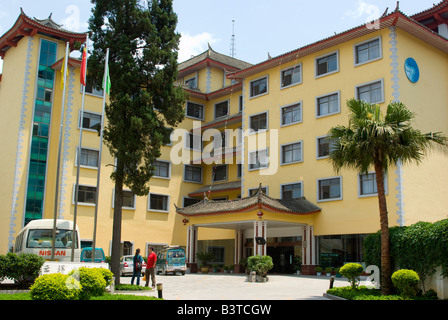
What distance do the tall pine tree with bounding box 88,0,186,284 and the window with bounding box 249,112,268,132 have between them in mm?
14192

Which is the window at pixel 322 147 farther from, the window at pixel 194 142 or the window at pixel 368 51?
the window at pixel 194 142

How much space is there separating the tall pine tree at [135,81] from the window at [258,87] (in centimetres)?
1474

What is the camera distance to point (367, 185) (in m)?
28.2

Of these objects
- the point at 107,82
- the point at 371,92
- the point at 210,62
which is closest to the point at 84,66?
the point at 107,82

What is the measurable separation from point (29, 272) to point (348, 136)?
469 inches

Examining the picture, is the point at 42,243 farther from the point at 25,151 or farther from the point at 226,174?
the point at 226,174

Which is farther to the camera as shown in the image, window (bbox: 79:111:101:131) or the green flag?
window (bbox: 79:111:101:131)

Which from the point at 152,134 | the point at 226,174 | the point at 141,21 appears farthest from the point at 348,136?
the point at 226,174

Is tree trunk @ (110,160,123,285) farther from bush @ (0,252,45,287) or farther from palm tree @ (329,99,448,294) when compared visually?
palm tree @ (329,99,448,294)

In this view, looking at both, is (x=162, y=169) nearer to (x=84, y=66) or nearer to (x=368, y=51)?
(x=368, y=51)

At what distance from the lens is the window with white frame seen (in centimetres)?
2903

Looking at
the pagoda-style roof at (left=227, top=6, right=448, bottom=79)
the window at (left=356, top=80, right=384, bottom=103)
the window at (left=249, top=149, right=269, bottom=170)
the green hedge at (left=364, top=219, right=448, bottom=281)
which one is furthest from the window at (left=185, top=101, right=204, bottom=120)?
the green hedge at (left=364, top=219, right=448, bottom=281)

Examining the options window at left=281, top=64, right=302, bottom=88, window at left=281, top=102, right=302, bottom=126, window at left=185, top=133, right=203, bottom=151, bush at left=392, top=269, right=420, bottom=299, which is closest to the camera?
bush at left=392, top=269, right=420, bottom=299

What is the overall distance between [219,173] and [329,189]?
12.9 meters
